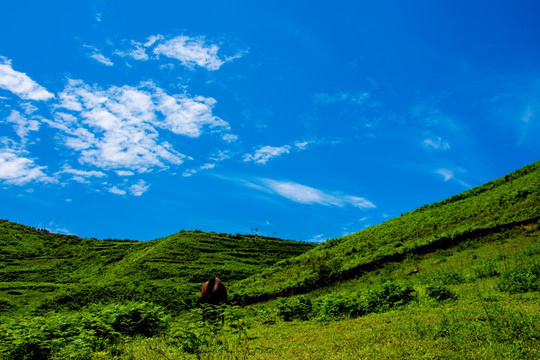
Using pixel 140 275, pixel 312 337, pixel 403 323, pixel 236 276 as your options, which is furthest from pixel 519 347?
pixel 140 275

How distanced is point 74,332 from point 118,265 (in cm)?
3871

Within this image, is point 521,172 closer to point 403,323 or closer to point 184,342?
point 403,323

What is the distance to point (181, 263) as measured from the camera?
148 ft

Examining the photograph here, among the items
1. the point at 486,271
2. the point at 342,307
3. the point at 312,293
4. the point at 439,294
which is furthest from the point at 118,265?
the point at 486,271

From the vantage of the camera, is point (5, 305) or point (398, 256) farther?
point (398, 256)

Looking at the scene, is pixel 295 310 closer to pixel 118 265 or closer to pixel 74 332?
pixel 74 332

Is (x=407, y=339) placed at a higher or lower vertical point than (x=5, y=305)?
lower

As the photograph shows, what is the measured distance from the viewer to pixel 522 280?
14156 mm

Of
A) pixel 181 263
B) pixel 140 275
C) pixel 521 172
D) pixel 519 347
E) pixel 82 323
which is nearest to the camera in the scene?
pixel 519 347

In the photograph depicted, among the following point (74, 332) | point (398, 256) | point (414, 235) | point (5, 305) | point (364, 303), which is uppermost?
point (414, 235)

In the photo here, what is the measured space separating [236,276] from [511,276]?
103 ft

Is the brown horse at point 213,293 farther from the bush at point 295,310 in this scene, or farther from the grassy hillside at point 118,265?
the bush at point 295,310

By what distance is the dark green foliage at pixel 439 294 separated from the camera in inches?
563

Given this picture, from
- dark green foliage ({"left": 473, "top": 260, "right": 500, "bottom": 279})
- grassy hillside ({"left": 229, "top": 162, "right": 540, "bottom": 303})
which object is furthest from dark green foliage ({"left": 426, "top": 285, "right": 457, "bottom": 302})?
grassy hillside ({"left": 229, "top": 162, "right": 540, "bottom": 303})
